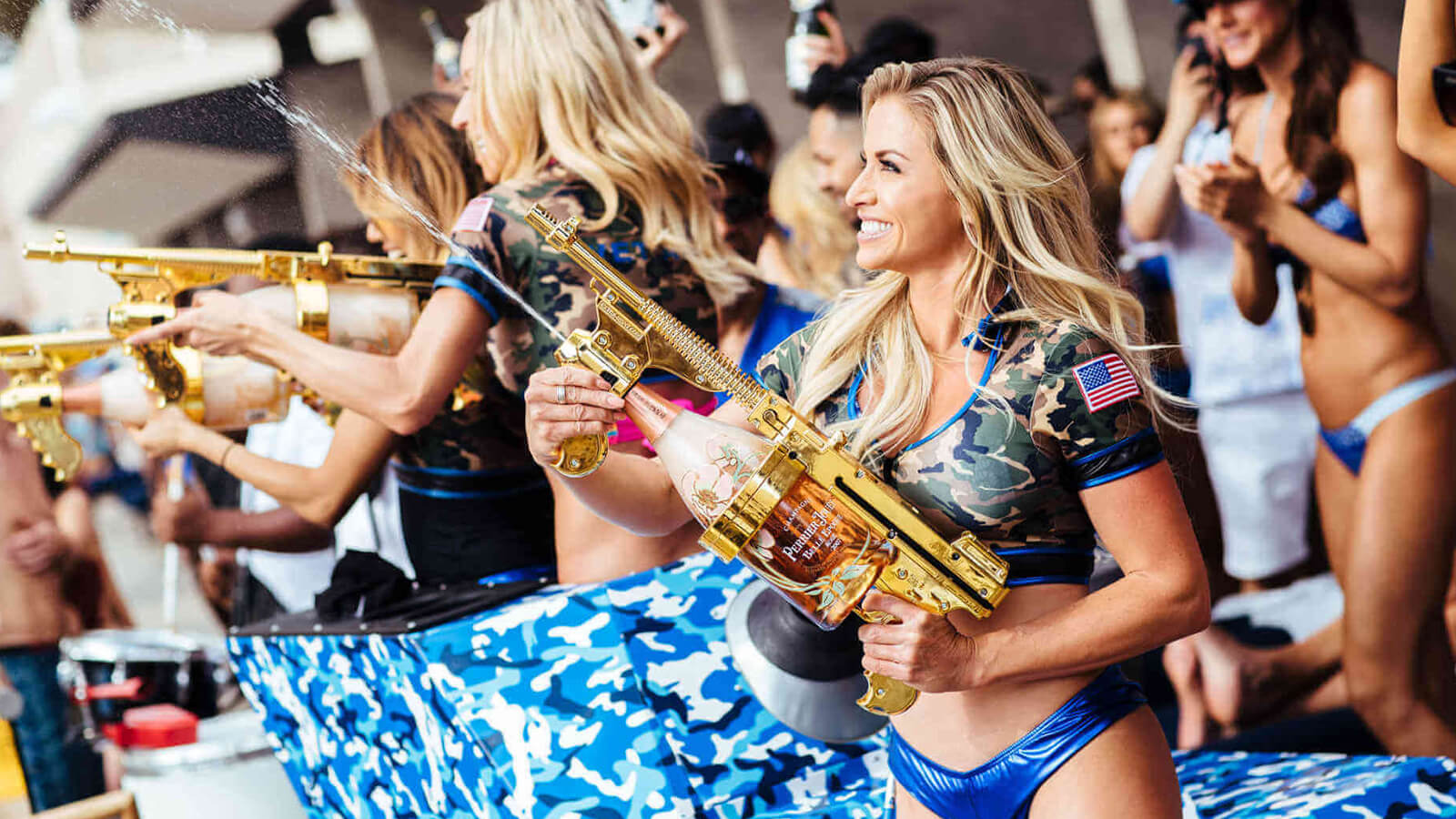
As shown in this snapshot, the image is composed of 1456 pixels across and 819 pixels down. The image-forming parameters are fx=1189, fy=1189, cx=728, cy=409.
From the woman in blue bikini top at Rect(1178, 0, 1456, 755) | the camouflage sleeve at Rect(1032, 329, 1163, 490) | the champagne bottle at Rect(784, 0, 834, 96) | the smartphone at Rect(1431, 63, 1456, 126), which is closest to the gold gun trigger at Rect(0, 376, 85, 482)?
the camouflage sleeve at Rect(1032, 329, 1163, 490)

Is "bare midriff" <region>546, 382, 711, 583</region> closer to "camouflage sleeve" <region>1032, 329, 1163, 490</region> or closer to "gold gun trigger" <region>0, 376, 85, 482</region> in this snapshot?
"camouflage sleeve" <region>1032, 329, 1163, 490</region>

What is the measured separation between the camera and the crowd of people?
157 centimetres

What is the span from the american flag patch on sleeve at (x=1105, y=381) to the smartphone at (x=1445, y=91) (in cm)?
112

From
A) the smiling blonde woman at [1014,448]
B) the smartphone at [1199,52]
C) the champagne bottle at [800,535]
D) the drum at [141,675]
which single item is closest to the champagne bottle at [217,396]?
the drum at [141,675]

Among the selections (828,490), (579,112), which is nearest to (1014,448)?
(828,490)

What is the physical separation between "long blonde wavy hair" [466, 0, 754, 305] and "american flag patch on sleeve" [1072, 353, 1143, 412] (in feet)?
3.33

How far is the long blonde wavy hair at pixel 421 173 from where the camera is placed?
102 inches

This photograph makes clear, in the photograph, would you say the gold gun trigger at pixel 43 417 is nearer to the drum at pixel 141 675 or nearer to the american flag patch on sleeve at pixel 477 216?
the drum at pixel 141 675

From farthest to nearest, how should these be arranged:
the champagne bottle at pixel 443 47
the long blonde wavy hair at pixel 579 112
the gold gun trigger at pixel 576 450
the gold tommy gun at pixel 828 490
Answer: the champagne bottle at pixel 443 47
the long blonde wavy hair at pixel 579 112
the gold gun trigger at pixel 576 450
the gold tommy gun at pixel 828 490

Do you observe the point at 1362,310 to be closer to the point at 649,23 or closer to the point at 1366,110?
the point at 1366,110

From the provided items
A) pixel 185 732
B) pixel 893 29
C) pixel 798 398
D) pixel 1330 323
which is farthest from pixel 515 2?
pixel 1330 323

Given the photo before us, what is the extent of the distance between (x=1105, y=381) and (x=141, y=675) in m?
3.01

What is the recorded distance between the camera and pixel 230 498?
3629 mm

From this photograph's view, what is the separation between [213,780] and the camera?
2.94 metres
